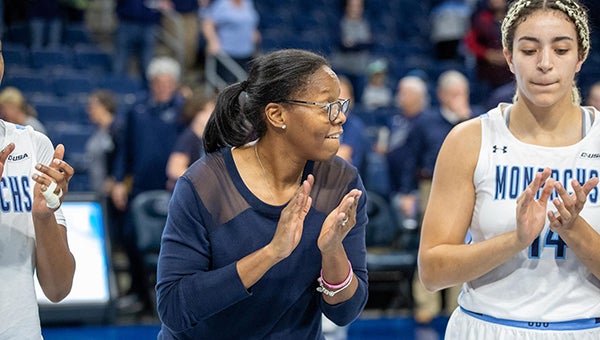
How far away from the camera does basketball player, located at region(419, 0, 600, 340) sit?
9.08 feet

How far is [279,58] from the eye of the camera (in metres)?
2.72

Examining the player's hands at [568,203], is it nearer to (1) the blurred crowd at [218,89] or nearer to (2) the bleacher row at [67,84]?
(1) the blurred crowd at [218,89]

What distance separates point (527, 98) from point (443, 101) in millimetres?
4528

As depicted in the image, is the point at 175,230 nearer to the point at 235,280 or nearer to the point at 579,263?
the point at 235,280

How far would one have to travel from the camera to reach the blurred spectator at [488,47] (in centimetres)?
1107

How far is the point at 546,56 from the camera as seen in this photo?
273 cm

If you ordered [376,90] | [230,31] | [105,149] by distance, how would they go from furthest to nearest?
1. [376,90]
2. [230,31]
3. [105,149]

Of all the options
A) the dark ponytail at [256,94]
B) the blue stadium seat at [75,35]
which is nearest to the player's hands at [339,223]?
the dark ponytail at [256,94]

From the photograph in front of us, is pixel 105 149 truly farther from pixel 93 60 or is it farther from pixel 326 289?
pixel 326 289

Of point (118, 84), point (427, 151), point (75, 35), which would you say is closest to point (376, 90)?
point (118, 84)

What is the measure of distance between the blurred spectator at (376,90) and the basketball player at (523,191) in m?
8.32

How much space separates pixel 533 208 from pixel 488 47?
886cm

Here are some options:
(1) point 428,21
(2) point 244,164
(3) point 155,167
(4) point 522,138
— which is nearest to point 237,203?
(2) point 244,164

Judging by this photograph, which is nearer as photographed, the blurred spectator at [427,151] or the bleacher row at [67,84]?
the blurred spectator at [427,151]
